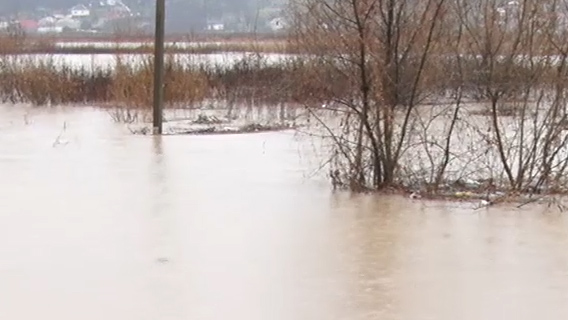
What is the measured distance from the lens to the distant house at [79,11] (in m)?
54.7

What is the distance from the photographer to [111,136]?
1672 centimetres

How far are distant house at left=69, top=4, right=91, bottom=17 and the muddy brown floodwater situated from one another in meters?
43.4

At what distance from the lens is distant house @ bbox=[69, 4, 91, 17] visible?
2153 inches

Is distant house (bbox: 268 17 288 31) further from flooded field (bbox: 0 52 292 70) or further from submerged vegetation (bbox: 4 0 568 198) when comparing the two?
flooded field (bbox: 0 52 292 70)

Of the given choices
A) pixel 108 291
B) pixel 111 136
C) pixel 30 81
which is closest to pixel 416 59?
pixel 108 291

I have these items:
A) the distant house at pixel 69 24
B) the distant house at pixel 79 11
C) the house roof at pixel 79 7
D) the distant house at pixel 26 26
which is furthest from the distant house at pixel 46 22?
the distant house at pixel 26 26

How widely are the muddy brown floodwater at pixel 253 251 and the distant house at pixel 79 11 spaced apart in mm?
43404

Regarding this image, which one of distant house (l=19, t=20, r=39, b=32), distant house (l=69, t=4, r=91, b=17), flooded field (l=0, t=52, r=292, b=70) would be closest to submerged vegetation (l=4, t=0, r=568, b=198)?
flooded field (l=0, t=52, r=292, b=70)

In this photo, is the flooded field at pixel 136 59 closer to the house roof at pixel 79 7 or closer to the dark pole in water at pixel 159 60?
the dark pole in water at pixel 159 60

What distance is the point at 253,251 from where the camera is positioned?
795 cm

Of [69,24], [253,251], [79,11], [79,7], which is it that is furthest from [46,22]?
[253,251]

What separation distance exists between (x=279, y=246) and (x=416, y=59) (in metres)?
3.34

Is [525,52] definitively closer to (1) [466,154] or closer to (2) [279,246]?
(1) [466,154]

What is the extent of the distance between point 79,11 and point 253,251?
49.7 m
